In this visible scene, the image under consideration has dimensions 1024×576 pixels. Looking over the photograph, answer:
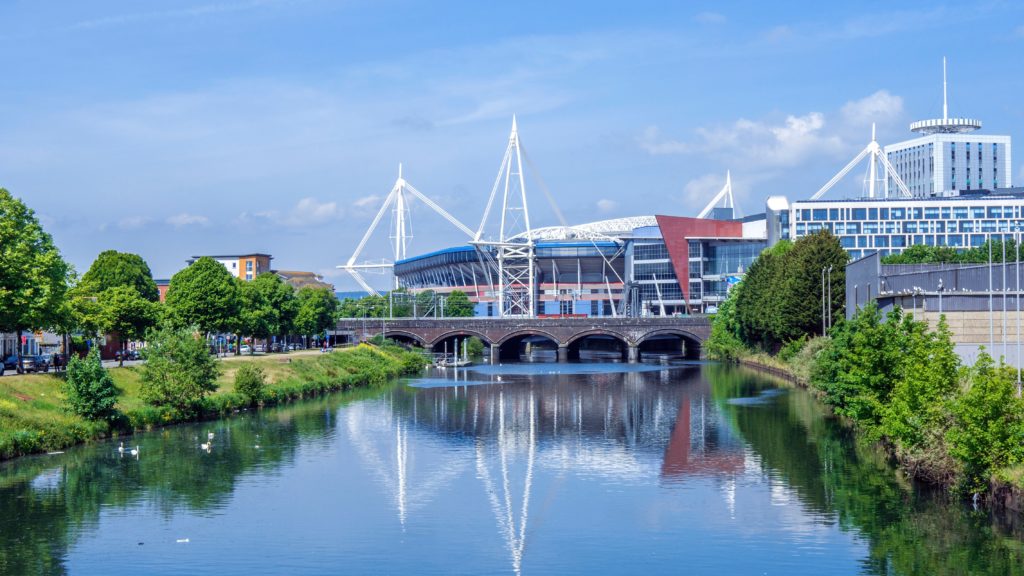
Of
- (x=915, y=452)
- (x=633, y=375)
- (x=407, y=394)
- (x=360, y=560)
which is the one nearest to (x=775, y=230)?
(x=633, y=375)

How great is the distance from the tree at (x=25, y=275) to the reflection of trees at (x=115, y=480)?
8.91 metres

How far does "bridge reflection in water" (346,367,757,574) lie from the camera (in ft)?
147

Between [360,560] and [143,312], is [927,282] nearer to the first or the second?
[360,560]

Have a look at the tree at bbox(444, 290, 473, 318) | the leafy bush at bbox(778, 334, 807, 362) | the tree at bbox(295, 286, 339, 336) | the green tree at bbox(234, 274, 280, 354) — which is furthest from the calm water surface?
the tree at bbox(444, 290, 473, 318)

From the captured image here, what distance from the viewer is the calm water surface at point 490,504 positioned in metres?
33.7

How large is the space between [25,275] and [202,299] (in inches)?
1110

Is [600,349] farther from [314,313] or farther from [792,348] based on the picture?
[792,348]

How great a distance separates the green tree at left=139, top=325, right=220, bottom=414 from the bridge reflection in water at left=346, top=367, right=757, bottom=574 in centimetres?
879

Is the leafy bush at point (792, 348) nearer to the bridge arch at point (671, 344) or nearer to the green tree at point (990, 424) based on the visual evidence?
the bridge arch at point (671, 344)

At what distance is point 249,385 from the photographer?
238ft

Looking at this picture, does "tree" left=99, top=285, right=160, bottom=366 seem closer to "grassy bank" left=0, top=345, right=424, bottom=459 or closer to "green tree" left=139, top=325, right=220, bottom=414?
"grassy bank" left=0, top=345, right=424, bottom=459

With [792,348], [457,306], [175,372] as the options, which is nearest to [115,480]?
[175,372]

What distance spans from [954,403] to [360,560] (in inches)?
761

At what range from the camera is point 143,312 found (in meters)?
81.6
